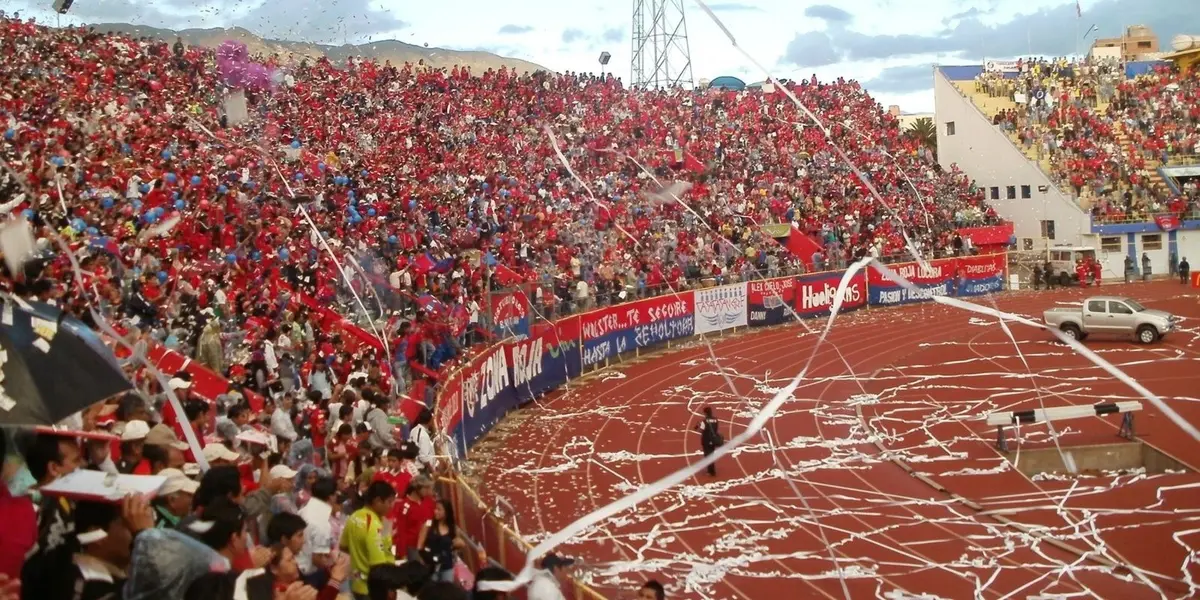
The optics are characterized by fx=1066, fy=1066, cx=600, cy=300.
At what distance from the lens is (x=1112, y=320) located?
1097 inches

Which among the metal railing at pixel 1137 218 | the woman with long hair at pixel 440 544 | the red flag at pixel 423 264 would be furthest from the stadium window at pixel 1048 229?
the woman with long hair at pixel 440 544

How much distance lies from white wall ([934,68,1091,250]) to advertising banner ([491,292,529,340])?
107ft

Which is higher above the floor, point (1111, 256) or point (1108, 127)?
point (1108, 127)

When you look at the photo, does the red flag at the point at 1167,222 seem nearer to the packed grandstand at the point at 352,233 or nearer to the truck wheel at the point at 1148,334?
the packed grandstand at the point at 352,233

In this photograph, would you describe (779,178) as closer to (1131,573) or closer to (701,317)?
(701,317)

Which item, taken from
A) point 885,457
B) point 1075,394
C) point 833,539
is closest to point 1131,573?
point 833,539

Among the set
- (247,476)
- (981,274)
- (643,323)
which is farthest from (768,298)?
(247,476)

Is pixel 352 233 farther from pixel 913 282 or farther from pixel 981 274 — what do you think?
pixel 981 274

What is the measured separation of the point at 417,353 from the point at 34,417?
12.1m

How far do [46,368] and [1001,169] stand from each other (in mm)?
48661

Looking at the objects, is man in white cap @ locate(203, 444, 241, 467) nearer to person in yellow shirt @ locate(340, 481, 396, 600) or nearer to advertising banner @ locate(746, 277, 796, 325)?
person in yellow shirt @ locate(340, 481, 396, 600)

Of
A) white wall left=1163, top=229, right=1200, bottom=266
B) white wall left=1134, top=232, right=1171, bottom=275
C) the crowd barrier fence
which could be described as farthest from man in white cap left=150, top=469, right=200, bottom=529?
white wall left=1163, top=229, right=1200, bottom=266

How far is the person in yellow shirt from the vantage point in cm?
651

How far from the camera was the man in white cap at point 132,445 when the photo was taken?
623cm
